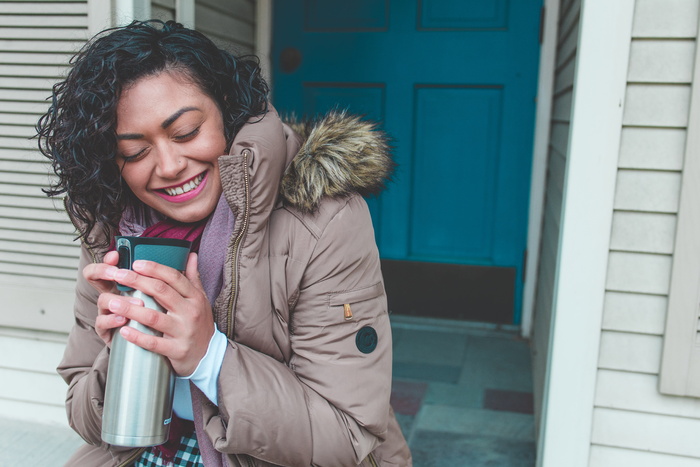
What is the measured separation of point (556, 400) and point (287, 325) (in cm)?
113

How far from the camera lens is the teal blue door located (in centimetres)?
371

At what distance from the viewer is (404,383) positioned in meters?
3.45

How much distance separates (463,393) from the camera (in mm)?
3340

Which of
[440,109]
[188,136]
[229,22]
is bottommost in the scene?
[188,136]

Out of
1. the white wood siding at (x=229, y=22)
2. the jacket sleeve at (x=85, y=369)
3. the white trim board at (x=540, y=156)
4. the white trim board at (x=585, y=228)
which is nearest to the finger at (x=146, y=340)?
the jacket sleeve at (x=85, y=369)

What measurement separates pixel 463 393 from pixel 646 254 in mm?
1596

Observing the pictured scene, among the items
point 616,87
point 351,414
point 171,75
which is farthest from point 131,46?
point 616,87

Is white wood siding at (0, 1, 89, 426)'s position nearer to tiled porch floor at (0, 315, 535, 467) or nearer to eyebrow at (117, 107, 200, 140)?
tiled porch floor at (0, 315, 535, 467)

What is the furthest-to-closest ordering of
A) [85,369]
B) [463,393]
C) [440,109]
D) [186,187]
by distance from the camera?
[440,109] → [463,393] → [85,369] → [186,187]

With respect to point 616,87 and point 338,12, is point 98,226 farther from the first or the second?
point 338,12

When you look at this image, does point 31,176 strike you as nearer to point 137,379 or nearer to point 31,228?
point 31,228

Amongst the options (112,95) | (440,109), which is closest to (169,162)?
(112,95)

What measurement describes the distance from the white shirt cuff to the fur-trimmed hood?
312 millimetres

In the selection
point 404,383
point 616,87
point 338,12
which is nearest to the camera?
point 616,87
